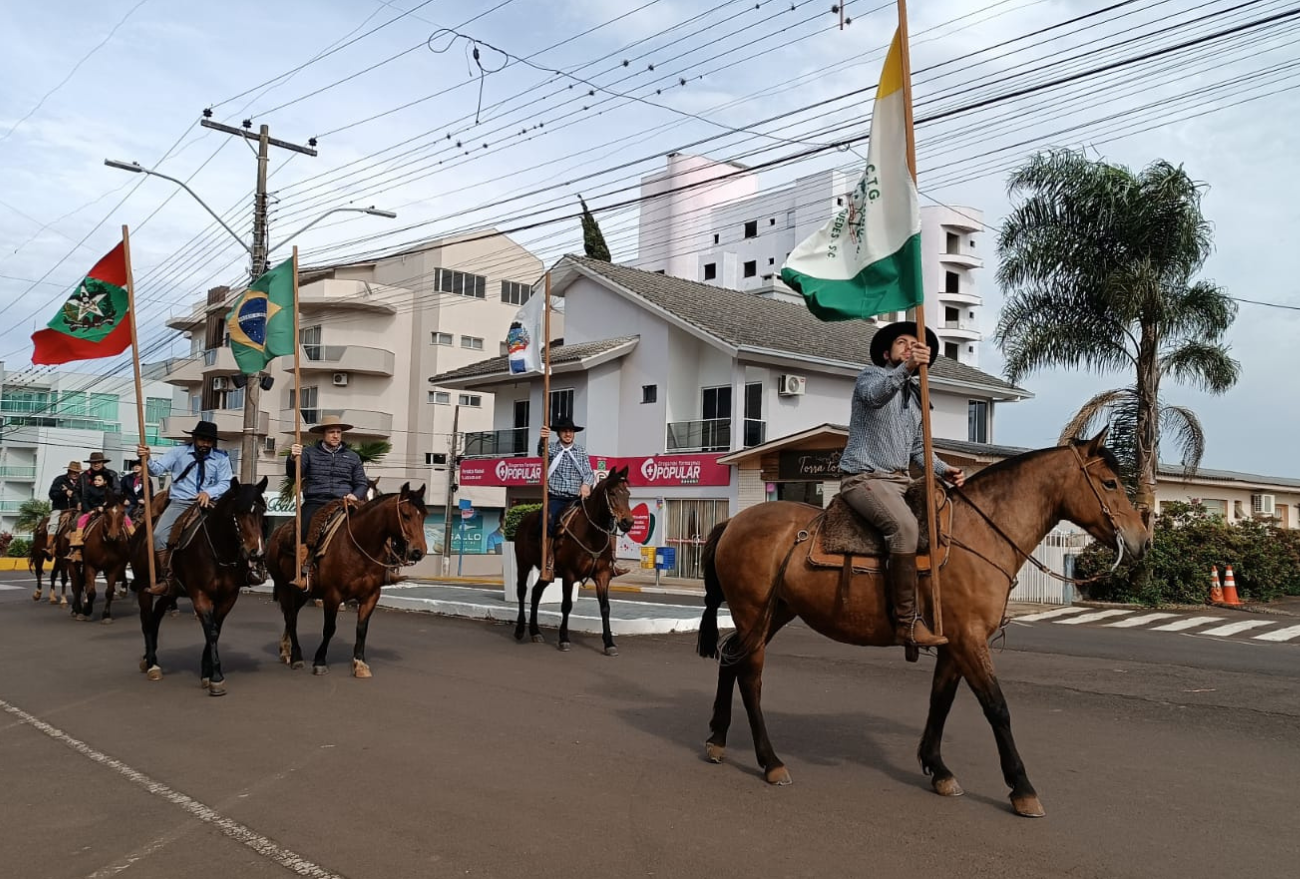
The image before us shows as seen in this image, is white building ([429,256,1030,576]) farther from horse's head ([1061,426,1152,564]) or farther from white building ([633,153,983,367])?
white building ([633,153,983,367])

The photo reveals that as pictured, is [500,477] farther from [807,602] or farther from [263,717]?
[807,602]

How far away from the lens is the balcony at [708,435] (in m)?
34.3

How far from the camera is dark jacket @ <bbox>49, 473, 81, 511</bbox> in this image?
18594mm

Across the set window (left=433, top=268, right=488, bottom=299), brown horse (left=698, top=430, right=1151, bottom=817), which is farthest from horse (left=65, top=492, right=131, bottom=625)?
window (left=433, top=268, right=488, bottom=299)

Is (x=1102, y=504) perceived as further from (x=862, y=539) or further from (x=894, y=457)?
(x=862, y=539)

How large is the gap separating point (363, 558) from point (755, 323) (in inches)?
1078

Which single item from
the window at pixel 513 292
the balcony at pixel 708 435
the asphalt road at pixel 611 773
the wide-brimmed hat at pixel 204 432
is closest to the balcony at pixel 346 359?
the window at pixel 513 292

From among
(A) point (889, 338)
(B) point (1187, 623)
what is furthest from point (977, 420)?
(A) point (889, 338)

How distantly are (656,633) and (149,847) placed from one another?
10165mm

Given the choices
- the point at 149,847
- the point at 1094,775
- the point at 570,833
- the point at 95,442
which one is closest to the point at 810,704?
the point at 1094,775

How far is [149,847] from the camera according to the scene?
5230 mm

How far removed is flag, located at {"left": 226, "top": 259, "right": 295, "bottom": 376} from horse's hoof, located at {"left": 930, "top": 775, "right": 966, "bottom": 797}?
30.8 feet

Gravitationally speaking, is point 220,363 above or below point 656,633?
above

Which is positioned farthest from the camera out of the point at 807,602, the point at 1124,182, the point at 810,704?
the point at 1124,182
